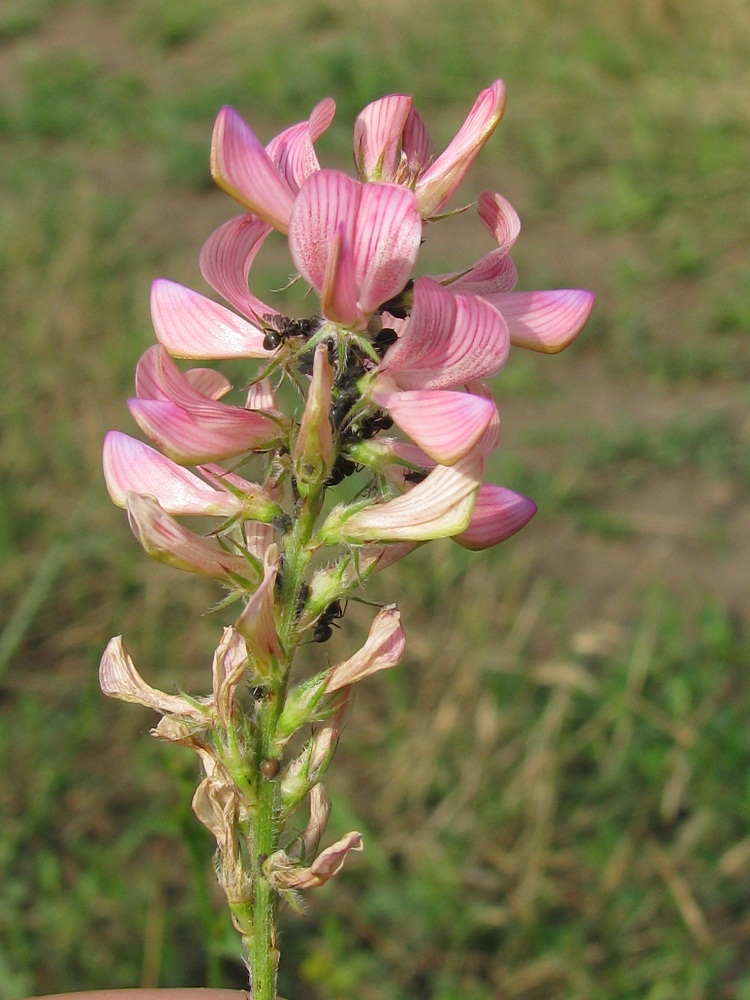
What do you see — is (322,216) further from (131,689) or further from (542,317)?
(131,689)

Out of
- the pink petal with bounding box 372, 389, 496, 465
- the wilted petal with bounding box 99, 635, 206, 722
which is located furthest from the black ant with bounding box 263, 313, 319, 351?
the wilted petal with bounding box 99, 635, 206, 722

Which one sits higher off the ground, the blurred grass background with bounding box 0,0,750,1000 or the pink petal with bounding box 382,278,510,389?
the pink petal with bounding box 382,278,510,389

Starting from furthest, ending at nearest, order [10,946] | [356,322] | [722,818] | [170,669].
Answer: [170,669] → [722,818] → [10,946] → [356,322]

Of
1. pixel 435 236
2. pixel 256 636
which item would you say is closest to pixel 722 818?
pixel 256 636

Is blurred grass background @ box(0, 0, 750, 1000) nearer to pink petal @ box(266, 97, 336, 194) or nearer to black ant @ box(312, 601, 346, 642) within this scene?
black ant @ box(312, 601, 346, 642)

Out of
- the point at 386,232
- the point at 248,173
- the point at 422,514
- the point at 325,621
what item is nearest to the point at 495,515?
the point at 422,514

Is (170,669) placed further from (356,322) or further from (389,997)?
(356,322)

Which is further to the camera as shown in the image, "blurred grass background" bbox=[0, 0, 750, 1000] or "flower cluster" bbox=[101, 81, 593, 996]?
"blurred grass background" bbox=[0, 0, 750, 1000]
